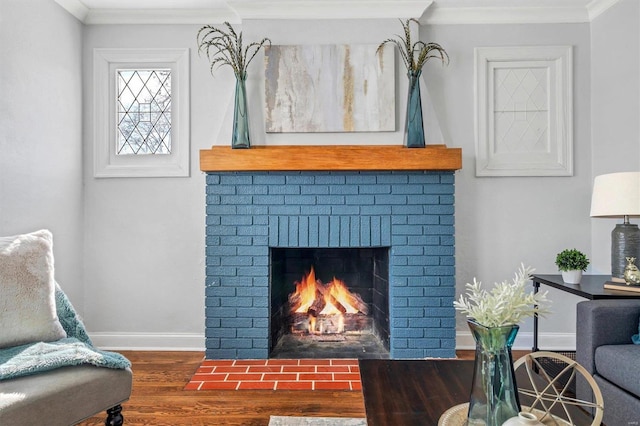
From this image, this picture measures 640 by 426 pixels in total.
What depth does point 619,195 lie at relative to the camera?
7.15ft

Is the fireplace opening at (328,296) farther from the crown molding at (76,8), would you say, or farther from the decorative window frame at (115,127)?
the crown molding at (76,8)

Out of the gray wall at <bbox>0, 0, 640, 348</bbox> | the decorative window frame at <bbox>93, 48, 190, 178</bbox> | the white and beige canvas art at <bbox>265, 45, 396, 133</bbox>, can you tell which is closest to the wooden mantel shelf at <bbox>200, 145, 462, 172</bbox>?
the white and beige canvas art at <bbox>265, 45, 396, 133</bbox>

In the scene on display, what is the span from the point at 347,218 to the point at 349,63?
103 centimetres

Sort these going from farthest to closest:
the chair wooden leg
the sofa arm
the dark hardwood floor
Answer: the dark hardwood floor, the sofa arm, the chair wooden leg

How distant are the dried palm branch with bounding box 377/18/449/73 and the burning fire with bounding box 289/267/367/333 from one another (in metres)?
1.59

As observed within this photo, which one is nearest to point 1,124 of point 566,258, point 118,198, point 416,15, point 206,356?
point 118,198

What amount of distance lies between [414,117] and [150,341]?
240 centimetres

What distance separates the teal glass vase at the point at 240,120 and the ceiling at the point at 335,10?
1.65 ft

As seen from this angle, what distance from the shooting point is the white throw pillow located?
1.72m

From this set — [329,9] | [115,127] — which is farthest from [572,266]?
[115,127]

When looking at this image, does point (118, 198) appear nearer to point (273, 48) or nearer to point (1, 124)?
point (1, 124)

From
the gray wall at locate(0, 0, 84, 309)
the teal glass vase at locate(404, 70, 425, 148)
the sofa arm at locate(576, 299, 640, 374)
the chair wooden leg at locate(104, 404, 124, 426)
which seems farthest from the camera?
the teal glass vase at locate(404, 70, 425, 148)

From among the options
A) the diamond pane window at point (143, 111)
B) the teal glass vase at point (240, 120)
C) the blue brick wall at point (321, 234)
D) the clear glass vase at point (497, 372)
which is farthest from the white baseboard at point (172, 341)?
the clear glass vase at point (497, 372)

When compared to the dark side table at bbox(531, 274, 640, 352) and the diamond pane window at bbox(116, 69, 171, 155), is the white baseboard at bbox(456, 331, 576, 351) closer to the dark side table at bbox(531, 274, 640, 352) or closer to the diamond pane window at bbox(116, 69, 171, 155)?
the dark side table at bbox(531, 274, 640, 352)
